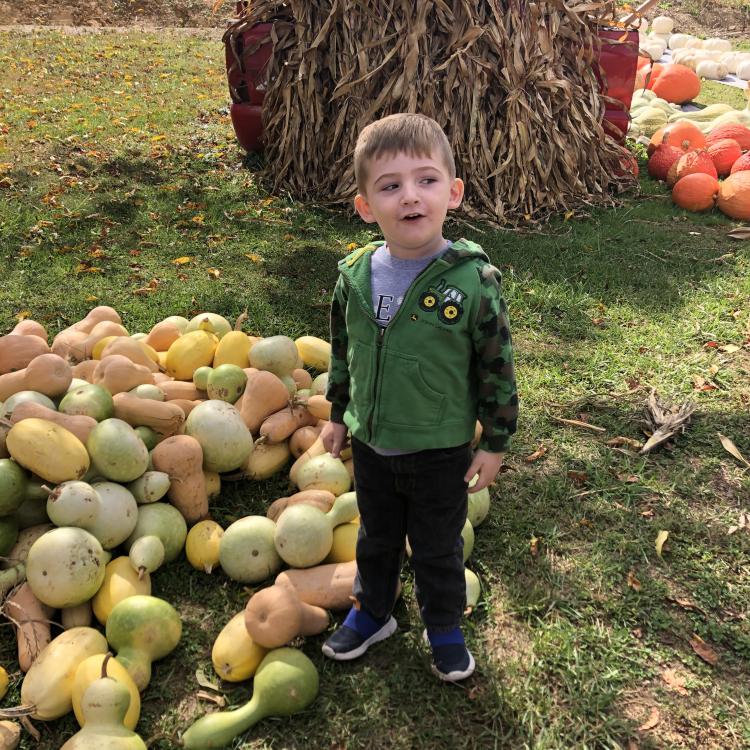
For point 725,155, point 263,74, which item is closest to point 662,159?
point 725,155

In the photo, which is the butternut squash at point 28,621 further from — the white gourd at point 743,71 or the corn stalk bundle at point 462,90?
the white gourd at point 743,71

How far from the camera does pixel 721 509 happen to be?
9.99 feet

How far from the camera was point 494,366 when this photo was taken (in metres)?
2.00

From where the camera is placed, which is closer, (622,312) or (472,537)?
(472,537)

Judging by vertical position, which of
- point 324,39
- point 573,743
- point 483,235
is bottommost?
point 573,743

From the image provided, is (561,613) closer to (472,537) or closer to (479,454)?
(472,537)

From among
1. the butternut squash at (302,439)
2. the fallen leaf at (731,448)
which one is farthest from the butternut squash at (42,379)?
the fallen leaf at (731,448)

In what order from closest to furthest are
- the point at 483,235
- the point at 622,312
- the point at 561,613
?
the point at 561,613 < the point at 622,312 < the point at 483,235

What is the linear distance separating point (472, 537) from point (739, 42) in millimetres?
17156

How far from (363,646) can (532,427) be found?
1.62m

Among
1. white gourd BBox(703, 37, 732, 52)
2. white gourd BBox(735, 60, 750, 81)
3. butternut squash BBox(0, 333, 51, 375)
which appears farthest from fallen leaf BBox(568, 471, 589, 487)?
white gourd BBox(703, 37, 732, 52)

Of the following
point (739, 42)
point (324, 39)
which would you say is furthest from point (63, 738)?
point (739, 42)

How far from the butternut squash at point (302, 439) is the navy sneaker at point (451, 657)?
1132 mm

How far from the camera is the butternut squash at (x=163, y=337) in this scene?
3670 mm
